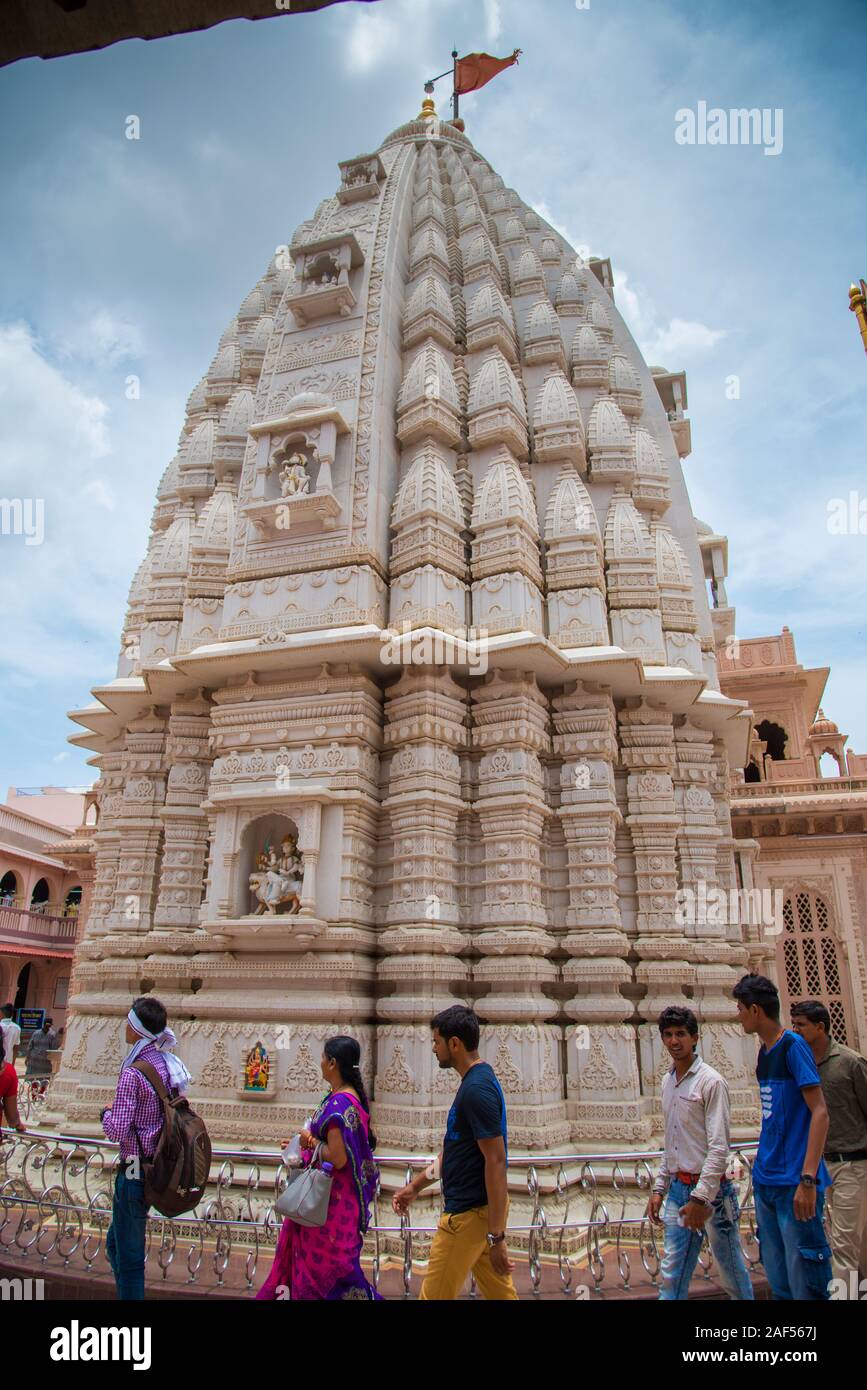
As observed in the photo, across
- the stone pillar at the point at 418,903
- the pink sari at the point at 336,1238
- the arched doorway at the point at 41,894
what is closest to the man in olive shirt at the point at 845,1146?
the pink sari at the point at 336,1238

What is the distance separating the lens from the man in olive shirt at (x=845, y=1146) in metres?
4.99

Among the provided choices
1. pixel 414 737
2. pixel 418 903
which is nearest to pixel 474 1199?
pixel 418 903

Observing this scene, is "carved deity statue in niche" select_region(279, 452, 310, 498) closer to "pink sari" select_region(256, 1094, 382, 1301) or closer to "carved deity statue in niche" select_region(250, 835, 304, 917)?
"carved deity statue in niche" select_region(250, 835, 304, 917)

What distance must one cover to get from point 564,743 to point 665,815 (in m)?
1.73

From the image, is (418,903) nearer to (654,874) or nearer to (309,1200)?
(654,874)

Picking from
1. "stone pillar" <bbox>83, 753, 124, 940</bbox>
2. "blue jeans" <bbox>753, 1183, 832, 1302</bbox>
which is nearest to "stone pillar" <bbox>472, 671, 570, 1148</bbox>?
"blue jeans" <bbox>753, 1183, 832, 1302</bbox>

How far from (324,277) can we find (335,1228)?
1371 centimetres

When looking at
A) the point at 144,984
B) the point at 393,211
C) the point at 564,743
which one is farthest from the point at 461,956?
the point at 393,211

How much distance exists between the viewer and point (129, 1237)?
4910 mm

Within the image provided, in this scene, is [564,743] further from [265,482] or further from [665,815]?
[265,482]

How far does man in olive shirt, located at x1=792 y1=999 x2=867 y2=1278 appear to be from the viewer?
4.99 meters

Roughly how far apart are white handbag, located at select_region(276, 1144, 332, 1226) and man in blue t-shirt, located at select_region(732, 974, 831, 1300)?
7.77 feet

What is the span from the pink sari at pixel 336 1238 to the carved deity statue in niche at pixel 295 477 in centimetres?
913

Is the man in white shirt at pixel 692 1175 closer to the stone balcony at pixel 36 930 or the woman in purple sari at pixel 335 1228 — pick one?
the woman in purple sari at pixel 335 1228
